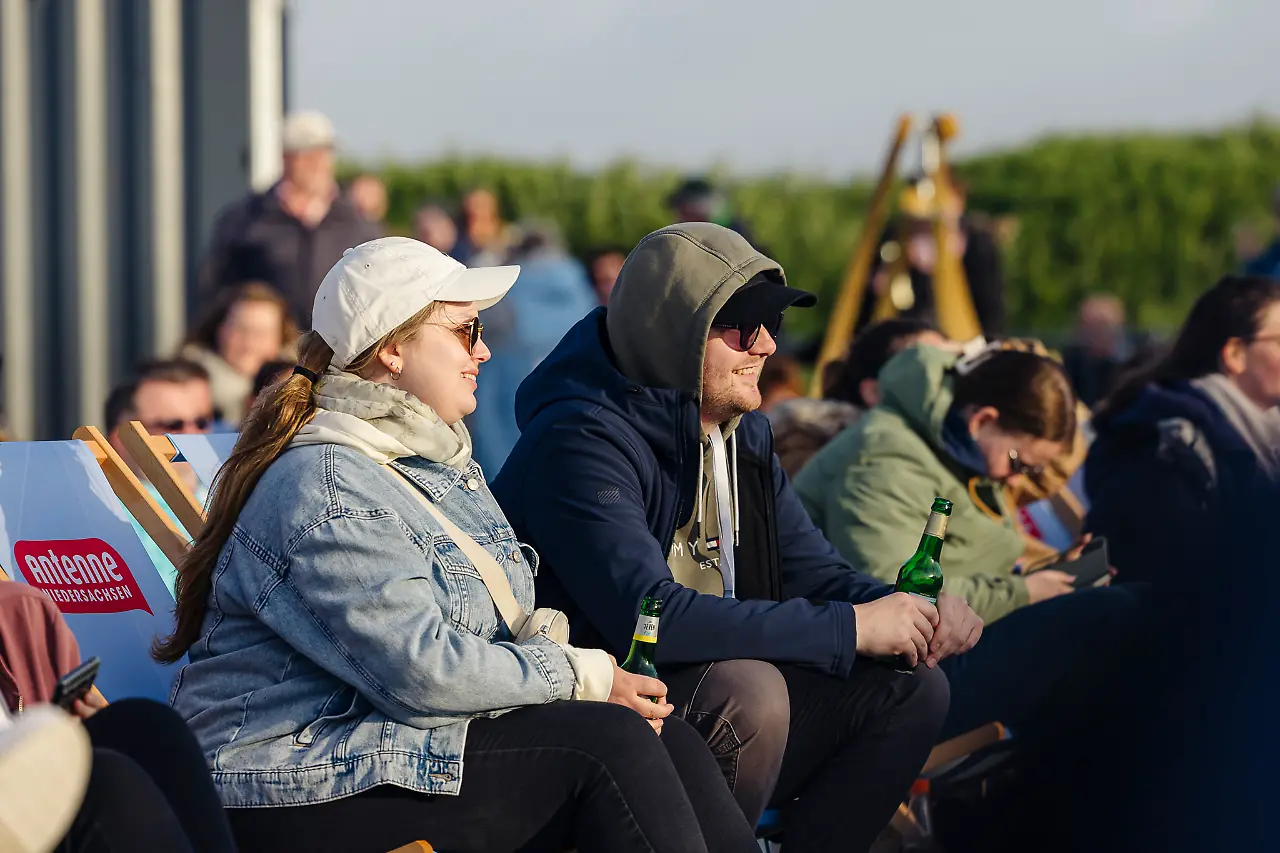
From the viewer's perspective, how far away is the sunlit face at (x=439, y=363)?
301 cm

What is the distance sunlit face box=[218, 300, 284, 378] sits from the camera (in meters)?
6.74

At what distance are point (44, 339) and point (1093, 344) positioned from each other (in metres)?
7.77

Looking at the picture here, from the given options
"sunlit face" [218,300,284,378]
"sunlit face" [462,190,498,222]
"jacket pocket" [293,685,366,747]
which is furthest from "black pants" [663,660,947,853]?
"sunlit face" [462,190,498,222]

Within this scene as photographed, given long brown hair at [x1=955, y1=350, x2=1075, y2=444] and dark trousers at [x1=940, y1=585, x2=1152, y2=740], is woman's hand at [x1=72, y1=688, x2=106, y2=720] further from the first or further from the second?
long brown hair at [x1=955, y1=350, x2=1075, y2=444]

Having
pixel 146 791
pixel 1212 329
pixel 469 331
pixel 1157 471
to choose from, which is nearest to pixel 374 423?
pixel 469 331

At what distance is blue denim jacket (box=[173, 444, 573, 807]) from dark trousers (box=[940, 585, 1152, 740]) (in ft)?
5.23

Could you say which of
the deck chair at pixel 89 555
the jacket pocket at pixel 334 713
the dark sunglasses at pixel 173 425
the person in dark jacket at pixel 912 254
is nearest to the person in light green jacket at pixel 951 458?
the deck chair at pixel 89 555

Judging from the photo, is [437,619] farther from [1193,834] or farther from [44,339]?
[44,339]

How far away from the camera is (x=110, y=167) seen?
9023 mm

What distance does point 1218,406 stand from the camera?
15.6 feet

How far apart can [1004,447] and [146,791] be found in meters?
2.79

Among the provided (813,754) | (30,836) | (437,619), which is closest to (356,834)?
(437,619)

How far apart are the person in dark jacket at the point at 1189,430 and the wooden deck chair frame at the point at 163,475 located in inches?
86.9

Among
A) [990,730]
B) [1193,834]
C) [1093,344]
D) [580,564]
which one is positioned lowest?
[1093,344]
